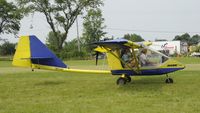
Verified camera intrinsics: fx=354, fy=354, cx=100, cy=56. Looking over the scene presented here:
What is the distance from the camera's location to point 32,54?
680 inches

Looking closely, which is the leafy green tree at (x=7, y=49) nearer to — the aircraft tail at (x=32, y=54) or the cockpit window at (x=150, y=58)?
the aircraft tail at (x=32, y=54)

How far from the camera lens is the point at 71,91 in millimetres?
14250

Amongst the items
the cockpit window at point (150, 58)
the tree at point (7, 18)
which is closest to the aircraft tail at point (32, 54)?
the cockpit window at point (150, 58)

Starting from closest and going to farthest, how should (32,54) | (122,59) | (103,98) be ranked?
(103,98) < (122,59) < (32,54)

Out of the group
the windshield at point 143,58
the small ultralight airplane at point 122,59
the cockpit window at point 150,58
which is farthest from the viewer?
the cockpit window at point 150,58

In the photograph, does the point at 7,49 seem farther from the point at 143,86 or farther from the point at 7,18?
the point at 143,86

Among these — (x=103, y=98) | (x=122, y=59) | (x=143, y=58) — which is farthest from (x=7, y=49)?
(x=103, y=98)

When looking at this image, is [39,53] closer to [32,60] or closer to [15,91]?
[32,60]

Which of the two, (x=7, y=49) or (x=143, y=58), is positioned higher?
(x=7, y=49)

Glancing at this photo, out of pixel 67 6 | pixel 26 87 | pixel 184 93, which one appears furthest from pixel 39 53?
pixel 67 6

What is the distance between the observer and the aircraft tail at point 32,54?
56.4 ft

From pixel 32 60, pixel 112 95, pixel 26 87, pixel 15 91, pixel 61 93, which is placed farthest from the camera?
pixel 32 60

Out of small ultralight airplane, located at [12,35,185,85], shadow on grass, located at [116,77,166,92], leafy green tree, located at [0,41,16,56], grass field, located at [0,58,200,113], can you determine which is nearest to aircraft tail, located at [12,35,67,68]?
small ultralight airplane, located at [12,35,185,85]

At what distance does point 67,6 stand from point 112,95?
55845mm
